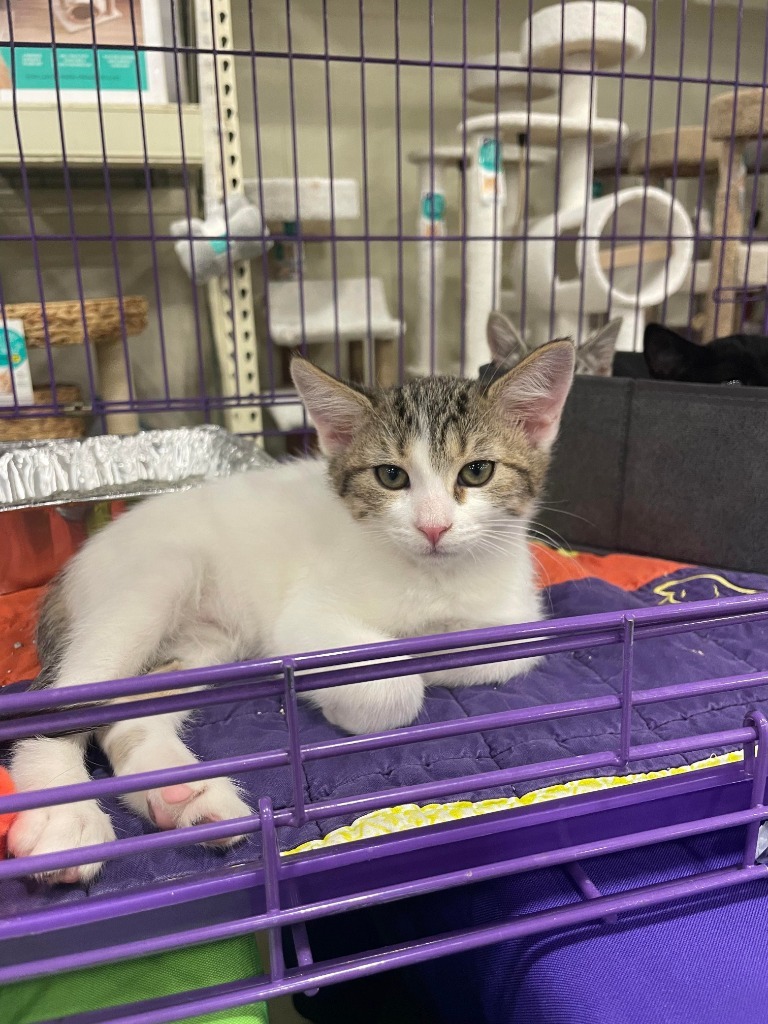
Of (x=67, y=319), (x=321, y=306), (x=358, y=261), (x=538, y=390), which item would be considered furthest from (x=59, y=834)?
(x=358, y=261)

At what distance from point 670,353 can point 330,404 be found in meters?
0.93

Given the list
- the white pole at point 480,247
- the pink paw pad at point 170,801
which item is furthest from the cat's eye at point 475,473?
the white pole at point 480,247

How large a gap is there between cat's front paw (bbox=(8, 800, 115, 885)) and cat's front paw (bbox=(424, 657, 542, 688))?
20.1 inches

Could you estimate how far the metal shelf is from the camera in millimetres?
2006

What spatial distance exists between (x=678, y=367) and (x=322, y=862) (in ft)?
4.54

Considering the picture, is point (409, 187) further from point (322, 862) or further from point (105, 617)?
point (322, 862)

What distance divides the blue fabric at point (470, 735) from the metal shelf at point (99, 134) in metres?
1.65

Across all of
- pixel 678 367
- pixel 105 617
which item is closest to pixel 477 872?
pixel 105 617

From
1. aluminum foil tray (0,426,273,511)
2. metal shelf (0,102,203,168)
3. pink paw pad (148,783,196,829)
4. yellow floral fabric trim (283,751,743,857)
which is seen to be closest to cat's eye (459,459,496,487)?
yellow floral fabric trim (283,751,743,857)

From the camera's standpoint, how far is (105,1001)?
2.31 ft

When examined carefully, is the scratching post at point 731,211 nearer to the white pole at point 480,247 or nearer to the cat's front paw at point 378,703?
the white pole at point 480,247

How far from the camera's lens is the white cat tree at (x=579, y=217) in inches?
92.5

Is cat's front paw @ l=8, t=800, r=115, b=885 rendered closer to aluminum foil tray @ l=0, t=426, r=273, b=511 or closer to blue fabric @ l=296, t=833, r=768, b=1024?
blue fabric @ l=296, t=833, r=768, b=1024

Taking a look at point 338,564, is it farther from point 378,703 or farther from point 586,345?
point 586,345
